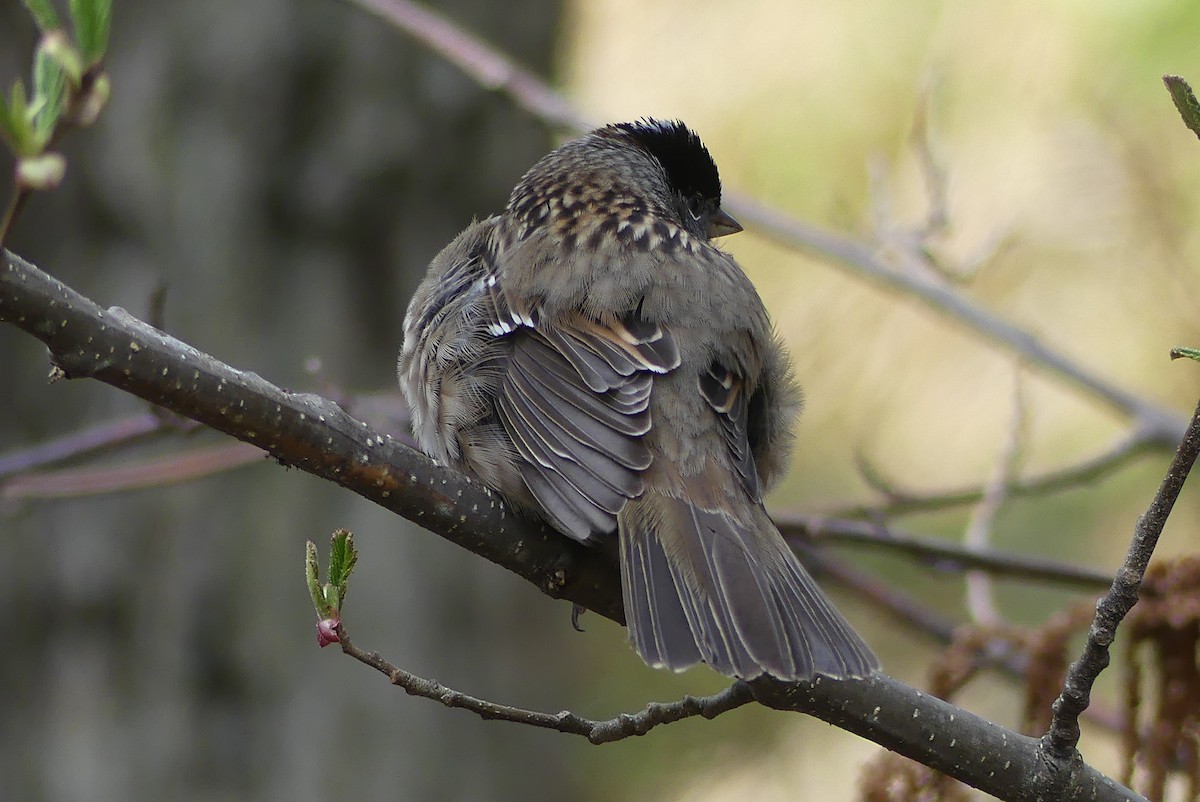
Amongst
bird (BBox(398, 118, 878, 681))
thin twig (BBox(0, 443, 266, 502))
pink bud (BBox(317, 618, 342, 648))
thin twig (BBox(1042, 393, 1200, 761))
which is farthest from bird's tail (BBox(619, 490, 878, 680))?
thin twig (BBox(0, 443, 266, 502))

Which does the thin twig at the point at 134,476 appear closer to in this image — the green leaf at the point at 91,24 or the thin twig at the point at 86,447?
the thin twig at the point at 86,447

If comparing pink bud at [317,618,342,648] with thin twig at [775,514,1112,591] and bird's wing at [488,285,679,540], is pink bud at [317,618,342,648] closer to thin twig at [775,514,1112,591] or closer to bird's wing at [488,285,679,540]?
bird's wing at [488,285,679,540]

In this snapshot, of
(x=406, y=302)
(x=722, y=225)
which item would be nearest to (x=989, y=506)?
(x=722, y=225)

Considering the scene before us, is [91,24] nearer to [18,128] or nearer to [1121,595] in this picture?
[18,128]

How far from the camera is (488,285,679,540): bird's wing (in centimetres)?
261

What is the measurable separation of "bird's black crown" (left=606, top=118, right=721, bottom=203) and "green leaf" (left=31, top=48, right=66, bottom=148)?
9.33 ft

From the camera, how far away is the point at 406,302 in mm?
5555

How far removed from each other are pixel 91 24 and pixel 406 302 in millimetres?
4281

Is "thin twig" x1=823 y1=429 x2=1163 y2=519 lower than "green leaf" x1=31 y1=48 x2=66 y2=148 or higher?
higher

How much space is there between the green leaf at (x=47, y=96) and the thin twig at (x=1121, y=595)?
135 cm

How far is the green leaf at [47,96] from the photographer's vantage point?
52.1 inches

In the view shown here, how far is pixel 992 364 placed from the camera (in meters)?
6.21

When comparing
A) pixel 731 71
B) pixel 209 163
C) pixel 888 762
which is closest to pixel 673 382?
pixel 888 762

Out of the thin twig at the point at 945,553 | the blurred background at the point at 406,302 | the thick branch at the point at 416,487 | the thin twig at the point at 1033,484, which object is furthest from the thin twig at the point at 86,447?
the thin twig at the point at 1033,484
